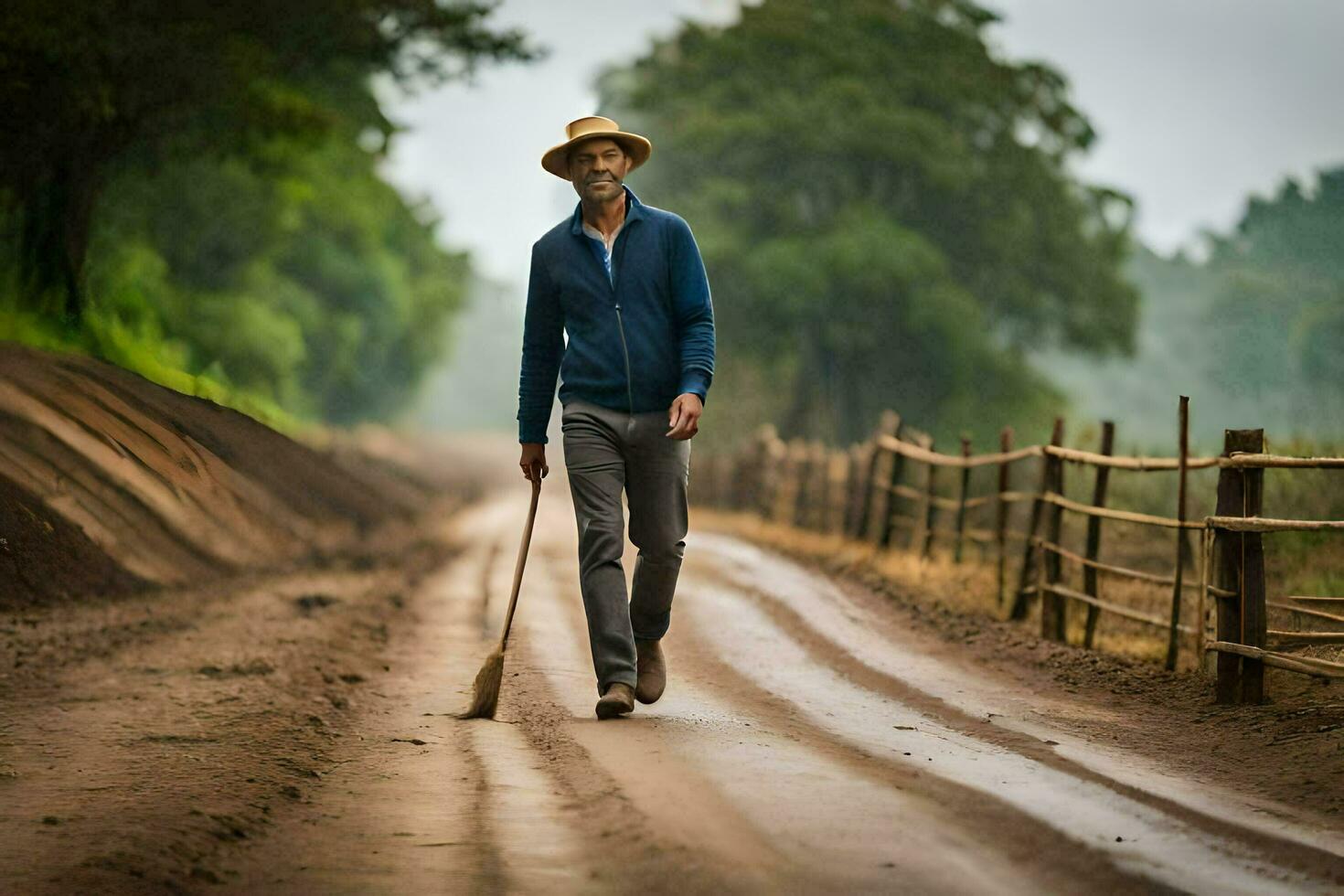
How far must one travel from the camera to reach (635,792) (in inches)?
175

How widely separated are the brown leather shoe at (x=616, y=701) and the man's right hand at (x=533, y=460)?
0.89m

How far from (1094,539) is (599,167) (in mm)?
4853

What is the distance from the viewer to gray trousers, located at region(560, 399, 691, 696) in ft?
18.5

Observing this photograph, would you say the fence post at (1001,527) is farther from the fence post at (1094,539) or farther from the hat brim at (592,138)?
the hat brim at (592,138)

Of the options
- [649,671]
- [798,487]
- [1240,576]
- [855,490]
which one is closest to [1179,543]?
[1240,576]

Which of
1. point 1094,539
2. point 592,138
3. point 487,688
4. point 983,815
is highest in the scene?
point 592,138

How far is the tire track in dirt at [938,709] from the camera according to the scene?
3992mm

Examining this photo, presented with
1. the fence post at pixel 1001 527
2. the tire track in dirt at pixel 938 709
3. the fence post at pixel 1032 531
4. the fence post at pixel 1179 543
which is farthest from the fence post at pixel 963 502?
the fence post at pixel 1179 543

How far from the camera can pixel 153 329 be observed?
7.37 meters

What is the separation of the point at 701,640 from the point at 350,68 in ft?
35.7

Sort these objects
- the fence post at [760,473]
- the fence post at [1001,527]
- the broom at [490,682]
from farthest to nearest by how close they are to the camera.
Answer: the fence post at [760,473] < the fence post at [1001,527] < the broom at [490,682]

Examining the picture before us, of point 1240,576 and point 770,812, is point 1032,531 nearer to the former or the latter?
point 1240,576

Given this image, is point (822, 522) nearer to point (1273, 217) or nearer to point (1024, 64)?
point (1024, 64)

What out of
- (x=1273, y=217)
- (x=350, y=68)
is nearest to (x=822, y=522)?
(x=350, y=68)
